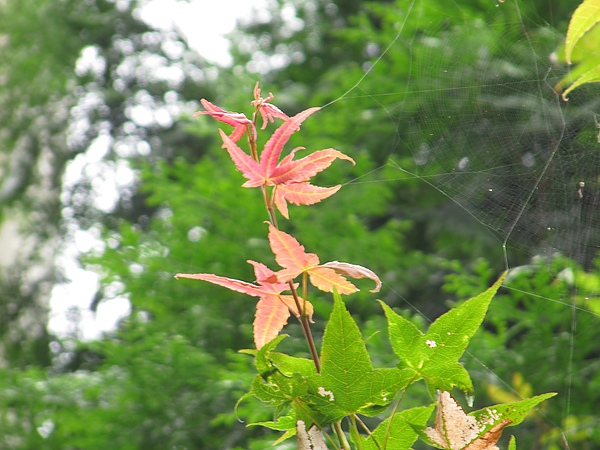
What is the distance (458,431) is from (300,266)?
145mm

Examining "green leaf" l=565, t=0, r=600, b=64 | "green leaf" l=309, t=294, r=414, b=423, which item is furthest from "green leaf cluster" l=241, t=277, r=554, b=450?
"green leaf" l=565, t=0, r=600, b=64

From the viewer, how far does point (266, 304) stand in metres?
0.46

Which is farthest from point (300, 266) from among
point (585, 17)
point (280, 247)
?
point (585, 17)

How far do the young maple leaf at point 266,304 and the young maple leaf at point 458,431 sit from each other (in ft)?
0.37

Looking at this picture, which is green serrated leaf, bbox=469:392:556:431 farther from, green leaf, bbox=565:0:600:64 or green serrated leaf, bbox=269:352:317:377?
green leaf, bbox=565:0:600:64

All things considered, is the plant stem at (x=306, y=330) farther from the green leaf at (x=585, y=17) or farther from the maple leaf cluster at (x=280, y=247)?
the green leaf at (x=585, y=17)

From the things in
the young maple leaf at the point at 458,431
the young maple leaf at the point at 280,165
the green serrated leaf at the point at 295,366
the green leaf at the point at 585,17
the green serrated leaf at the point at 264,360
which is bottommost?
the young maple leaf at the point at 458,431

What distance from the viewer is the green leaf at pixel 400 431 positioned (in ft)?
1.43

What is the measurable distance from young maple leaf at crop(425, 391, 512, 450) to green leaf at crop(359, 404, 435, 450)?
3 centimetres

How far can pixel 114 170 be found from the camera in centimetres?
320

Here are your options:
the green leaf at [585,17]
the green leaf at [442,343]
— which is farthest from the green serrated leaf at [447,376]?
the green leaf at [585,17]

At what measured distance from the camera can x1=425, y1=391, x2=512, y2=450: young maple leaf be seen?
0.40 metres

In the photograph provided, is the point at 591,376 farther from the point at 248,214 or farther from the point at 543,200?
the point at 543,200

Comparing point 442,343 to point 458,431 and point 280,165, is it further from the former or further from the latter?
point 280,165
